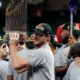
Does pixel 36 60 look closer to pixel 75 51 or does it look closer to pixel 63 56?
pixel 75 51

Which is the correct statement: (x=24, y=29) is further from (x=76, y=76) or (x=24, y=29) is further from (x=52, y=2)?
(x=52, y=2)

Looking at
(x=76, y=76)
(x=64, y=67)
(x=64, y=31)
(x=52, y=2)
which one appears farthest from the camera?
(x=52, y=2)

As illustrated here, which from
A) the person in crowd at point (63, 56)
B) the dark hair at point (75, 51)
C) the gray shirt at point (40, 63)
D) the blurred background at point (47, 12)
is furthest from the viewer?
the blurred background at point (47, 12)

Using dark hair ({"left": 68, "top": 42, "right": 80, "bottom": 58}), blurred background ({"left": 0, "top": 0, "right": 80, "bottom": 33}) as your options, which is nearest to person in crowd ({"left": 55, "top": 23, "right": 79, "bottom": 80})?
dark hair ({"left": 68, "top": 42, "right": 80, "bottom": 58})

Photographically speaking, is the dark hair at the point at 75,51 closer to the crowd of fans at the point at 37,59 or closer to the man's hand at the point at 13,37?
the crowd of fans at the point at 37,59

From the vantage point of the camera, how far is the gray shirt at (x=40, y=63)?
232 inches

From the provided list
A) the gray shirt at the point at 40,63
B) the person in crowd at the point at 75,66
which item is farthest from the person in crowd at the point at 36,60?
the person in crowd at the point at 75,66

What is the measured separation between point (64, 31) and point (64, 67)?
712 millimetres

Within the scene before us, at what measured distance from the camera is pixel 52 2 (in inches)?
916

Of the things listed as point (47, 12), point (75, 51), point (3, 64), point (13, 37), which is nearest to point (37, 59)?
point (13, 37)

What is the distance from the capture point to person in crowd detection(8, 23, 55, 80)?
578 cm

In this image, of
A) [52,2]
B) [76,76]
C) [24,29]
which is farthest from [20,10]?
[52,2]

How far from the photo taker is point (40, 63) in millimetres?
5914

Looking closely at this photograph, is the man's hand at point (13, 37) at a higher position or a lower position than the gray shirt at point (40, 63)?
higher
